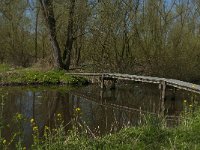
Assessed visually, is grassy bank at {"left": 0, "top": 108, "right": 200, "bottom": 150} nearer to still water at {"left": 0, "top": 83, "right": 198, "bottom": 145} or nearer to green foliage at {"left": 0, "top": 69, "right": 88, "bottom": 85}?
still water at {"left": 0, "top": 83, "right": 198, "bottom": 145}

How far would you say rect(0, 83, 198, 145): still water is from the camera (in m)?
13.7

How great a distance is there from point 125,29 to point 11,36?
52.1 feet

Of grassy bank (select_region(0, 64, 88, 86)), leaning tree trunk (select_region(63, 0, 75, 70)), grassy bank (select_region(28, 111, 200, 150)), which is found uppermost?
leaning tree trunk (select_region(63, 0, 75, 70))

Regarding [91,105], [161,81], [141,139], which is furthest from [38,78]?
[141,139]

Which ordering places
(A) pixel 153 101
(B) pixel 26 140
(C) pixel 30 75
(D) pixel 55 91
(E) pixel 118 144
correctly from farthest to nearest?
(C) pixel 30 75
(D) pixel 55 91
(A) pixel 153 101
(B) pixel 26 140
(E) pixel 118 144

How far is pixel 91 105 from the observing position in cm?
1853

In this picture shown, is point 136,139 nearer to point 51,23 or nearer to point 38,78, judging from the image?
point 38,78

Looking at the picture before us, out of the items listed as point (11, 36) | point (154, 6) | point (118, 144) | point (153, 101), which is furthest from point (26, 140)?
point (11, 36)

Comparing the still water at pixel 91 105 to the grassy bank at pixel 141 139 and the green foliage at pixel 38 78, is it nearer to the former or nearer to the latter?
the green foliage at pixel 38 78

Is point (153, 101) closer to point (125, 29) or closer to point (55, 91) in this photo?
point (55, 91)

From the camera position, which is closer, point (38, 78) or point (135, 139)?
point (135, 139)

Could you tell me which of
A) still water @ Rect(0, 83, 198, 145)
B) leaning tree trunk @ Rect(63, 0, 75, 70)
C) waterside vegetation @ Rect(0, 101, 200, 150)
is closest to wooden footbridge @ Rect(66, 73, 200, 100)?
still water @ Rect(0, 83, 198, 145)

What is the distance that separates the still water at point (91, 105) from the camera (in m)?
13.7

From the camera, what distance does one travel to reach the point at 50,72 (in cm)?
2744
